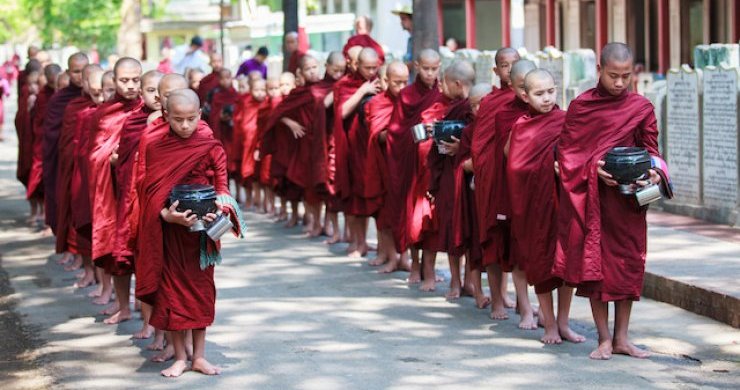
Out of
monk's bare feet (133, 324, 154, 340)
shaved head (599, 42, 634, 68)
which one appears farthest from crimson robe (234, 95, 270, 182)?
shaved head (599, 42, 634, 68)

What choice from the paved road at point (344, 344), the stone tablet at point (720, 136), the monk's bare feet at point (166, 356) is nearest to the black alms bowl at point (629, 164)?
the paved road at point (344, 344)

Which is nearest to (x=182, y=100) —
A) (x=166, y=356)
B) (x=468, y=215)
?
(x=166, y=356)

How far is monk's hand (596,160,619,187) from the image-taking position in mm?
7551

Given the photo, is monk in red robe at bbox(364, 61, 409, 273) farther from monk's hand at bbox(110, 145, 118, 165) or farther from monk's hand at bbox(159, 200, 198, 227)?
monk's hand at bbox(159, 200, 198, 227)

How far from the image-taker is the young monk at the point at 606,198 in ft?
25.2

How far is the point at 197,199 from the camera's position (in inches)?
285

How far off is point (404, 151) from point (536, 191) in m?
2.63

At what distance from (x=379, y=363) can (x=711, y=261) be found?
3.44 m

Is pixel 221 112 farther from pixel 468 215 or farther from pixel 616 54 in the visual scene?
pixel 616 54

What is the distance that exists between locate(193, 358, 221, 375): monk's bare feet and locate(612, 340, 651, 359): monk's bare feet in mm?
2150

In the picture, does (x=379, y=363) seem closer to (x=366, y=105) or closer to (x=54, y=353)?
(x=54, y=353)

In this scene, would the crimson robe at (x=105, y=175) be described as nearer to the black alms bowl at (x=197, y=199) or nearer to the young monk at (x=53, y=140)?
the black alms bowl at (x=197, y=199)

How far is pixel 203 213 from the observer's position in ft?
23.9

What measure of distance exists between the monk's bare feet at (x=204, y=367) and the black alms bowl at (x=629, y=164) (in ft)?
7.61
